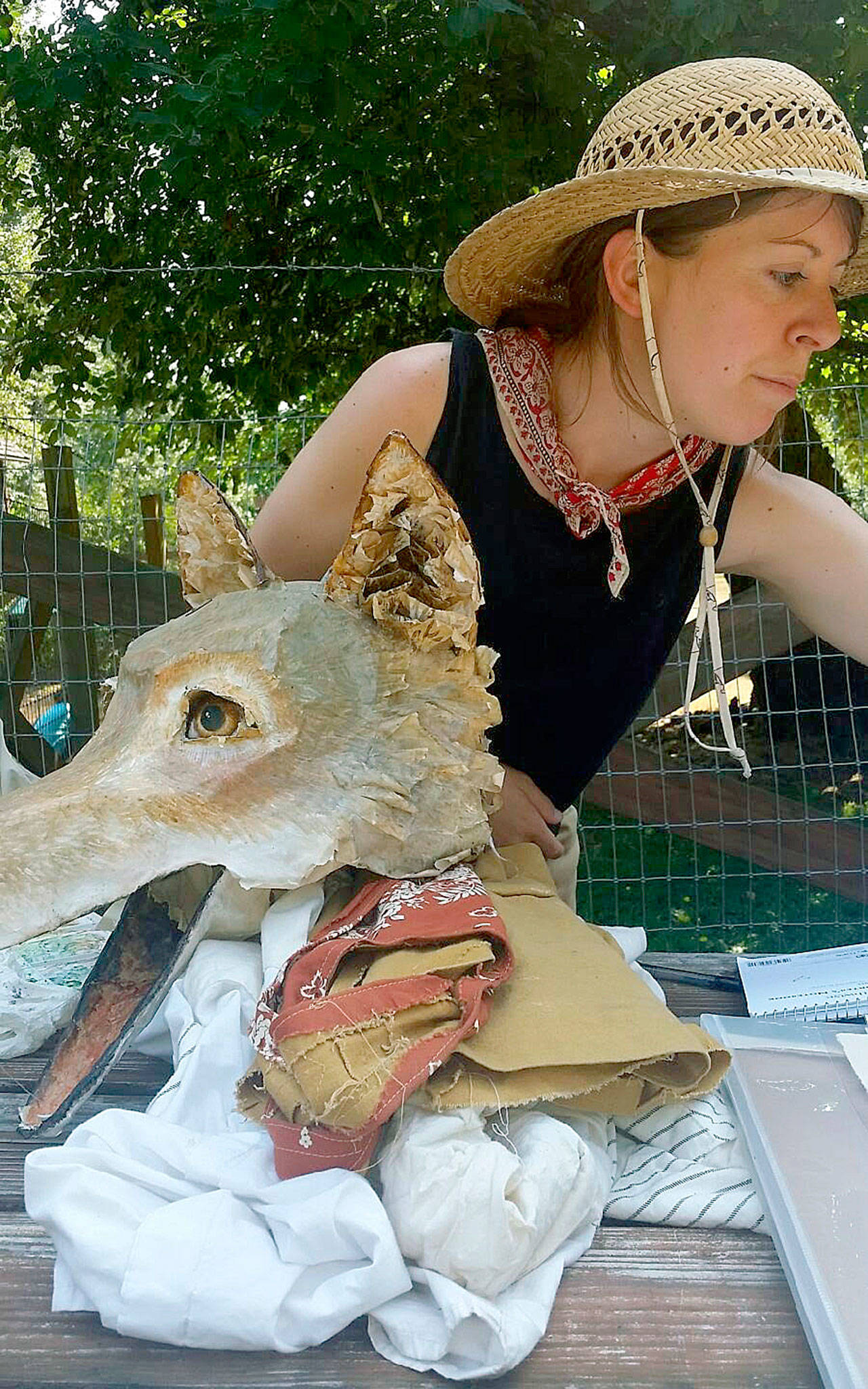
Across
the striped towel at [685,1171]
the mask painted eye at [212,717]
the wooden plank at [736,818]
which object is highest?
the mask painted eye at [212,717]

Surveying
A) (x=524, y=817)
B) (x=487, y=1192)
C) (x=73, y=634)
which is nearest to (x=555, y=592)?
(x=524, y=817)

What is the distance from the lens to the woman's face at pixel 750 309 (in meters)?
1.21

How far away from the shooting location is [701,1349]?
0.73 metres

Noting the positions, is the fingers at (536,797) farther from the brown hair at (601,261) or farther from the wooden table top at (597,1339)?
the wooden table top at (597,1339)

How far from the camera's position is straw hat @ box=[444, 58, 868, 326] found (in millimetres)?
1148

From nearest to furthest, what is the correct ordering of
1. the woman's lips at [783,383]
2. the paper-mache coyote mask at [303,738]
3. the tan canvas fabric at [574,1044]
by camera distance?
1. the tan canvas fabric at [574,1044]
2. the paper-mache coyote mask at [303,738]
3. the woman's lips at [783,383]

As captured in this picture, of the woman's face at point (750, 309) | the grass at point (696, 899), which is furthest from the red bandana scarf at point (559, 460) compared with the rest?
the grass at point (696, 899)

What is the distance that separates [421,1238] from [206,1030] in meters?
0.29

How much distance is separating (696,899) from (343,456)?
166 centimetres

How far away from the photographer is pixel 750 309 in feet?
3.99

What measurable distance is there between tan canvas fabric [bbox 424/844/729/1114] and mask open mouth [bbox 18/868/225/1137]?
294 millimetres

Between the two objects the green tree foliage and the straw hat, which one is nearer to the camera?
the straw hat

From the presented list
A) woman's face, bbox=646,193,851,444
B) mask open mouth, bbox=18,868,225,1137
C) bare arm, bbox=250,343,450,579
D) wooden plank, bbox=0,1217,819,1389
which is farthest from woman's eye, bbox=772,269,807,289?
wooden plank, bbox=0,1217,819,1389

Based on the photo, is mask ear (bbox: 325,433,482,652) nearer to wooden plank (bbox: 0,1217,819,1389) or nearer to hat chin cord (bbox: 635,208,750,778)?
hat chin cord (bbox: 635,208,750,778)
